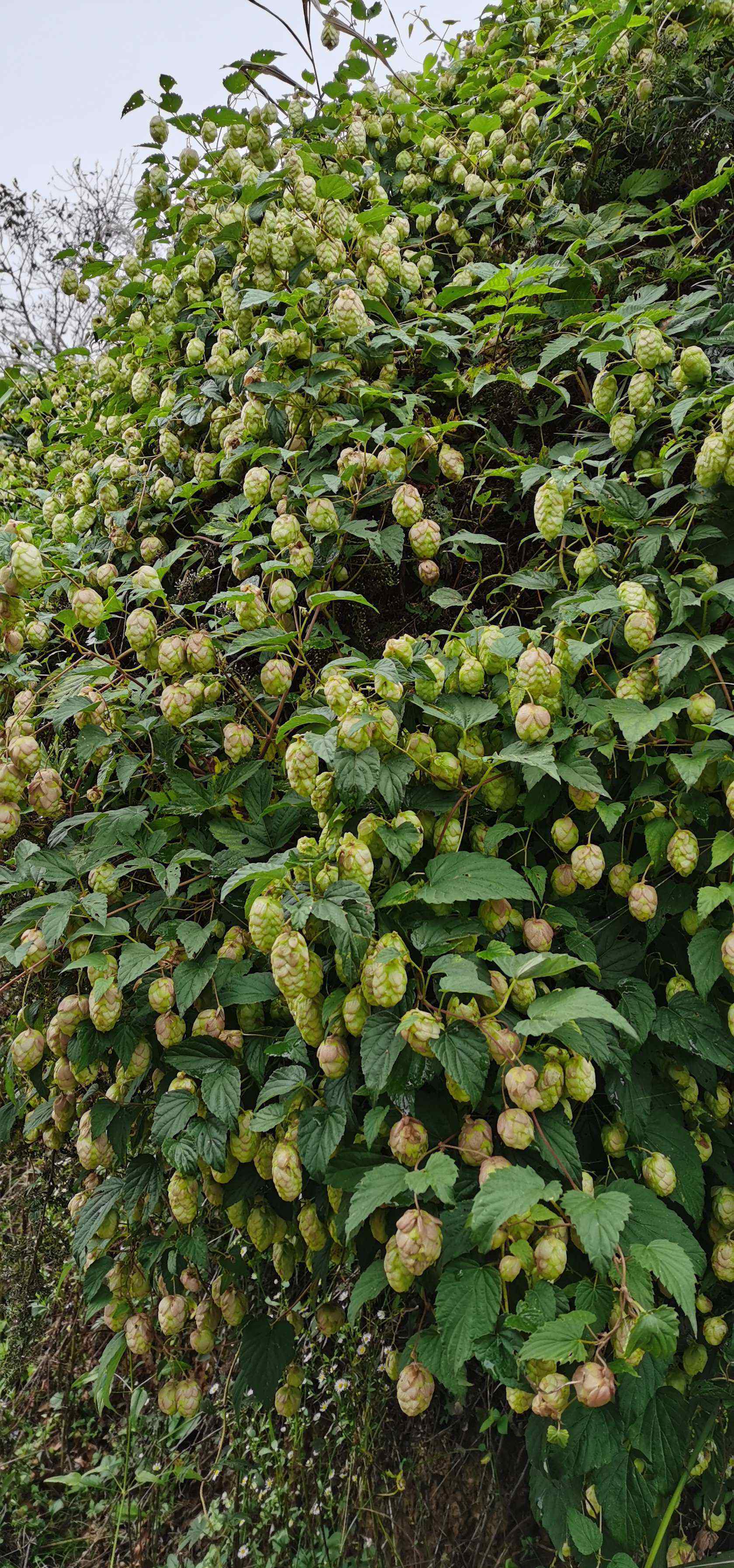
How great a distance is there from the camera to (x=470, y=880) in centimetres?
119

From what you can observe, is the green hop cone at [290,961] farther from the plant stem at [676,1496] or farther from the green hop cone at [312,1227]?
the plant stem at [676,1496]

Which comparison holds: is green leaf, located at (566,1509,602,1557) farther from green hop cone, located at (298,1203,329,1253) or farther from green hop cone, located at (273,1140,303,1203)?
green hop cone, located at (273,1140,303,1203)

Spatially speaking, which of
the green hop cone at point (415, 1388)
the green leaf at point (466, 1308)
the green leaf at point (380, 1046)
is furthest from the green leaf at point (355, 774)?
the green hop cone at point (415, 1388)

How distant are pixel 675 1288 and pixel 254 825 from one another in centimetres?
90

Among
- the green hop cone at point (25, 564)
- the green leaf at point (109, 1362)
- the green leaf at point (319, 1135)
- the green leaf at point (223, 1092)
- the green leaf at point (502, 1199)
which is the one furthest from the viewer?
the green leaf at point (109, 1362)

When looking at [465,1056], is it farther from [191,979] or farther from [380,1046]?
[191,979]

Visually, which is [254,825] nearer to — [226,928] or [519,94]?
[226,928]

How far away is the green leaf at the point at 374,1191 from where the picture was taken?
101cm

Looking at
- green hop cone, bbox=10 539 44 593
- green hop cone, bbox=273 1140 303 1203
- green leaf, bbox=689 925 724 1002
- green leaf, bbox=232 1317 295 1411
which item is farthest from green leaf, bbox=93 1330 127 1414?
green hop cone, bbox=10 539 44 593

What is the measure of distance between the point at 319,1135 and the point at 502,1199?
1.00ft

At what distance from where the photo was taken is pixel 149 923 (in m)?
1.50

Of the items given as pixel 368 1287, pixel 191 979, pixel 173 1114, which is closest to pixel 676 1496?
pixel 368 1287

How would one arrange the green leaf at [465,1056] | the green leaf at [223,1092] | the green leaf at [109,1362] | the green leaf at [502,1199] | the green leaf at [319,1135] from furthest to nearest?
the green leaf at [109,1362]
the green leaf at [223,1092]
the green leaf at [319,1135]
the green leaf at [465,1056]
the green leaf at [502,1199]

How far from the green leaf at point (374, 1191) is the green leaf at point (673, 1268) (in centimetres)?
29
